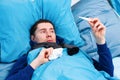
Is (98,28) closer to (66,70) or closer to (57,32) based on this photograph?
(66,70)

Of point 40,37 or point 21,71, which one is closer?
point 21,71

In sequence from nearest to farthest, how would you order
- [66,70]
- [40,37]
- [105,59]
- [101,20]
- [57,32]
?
[66,70] → [105,59] → [40,37] → [57,32] → [101,20]

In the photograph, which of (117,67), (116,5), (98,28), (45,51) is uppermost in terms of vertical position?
(116,5)

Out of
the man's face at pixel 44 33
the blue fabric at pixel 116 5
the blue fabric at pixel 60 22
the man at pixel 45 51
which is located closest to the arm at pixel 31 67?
the man at pixel 45 51

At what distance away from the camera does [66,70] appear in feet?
4.59

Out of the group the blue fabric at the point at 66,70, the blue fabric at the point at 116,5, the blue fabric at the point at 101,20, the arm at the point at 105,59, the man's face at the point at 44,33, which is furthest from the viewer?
the blue fabric at the point at 116,5

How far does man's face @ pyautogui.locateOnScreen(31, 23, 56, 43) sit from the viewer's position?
162 cm

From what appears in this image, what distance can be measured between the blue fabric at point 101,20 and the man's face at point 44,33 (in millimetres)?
239

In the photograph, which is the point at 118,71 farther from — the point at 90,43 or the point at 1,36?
the point at 1,36

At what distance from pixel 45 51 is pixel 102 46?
0.97 feet

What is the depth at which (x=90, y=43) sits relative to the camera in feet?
5.83

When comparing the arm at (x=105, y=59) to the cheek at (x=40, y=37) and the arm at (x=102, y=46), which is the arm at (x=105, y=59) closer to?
the arm at (x=102, y=46)

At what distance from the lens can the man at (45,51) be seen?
1.42m

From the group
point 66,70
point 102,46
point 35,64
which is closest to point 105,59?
point 102,46
